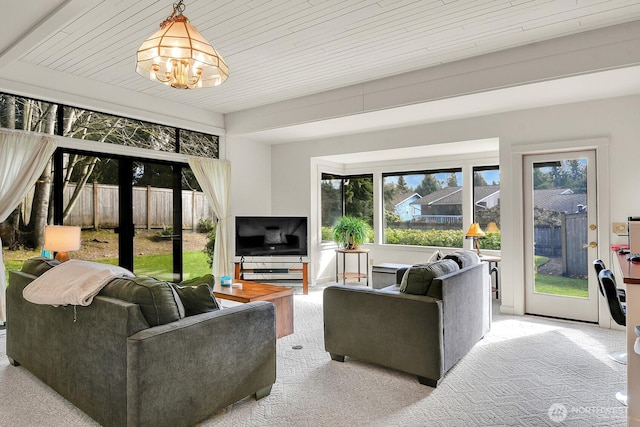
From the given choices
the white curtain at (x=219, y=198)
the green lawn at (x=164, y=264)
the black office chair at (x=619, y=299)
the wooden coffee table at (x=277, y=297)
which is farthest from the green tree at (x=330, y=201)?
the black office chair at (x=619, y=299)

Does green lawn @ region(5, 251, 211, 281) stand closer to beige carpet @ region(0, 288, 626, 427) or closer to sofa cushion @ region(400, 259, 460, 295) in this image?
beige carpet @ region(0, 288, 626, 427)

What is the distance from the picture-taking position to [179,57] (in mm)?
2314

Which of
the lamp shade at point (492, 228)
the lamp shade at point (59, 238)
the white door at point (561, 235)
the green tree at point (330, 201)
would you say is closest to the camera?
the lamp shade at point (59, 238)

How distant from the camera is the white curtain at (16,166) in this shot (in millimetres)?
3924

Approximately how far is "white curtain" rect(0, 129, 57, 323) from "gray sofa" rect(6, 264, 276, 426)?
69.1 inches

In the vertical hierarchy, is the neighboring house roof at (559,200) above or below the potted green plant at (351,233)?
above

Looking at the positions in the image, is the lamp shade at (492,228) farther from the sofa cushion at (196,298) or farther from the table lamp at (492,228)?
the sofa cushion at (196,298)

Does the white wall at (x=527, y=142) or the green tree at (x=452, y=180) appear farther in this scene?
the green tree at (x=452, y=180)

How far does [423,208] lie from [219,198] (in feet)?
11.1

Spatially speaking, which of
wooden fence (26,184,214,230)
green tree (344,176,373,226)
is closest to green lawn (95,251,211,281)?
wooden fence (26,184,214,230)

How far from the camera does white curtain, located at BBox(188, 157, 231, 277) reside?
19.4 ft

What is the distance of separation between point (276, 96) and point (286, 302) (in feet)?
9.13

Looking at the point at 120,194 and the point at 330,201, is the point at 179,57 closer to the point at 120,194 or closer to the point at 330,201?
the point at 120,194

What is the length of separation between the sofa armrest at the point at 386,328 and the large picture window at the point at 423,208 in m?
3.57
